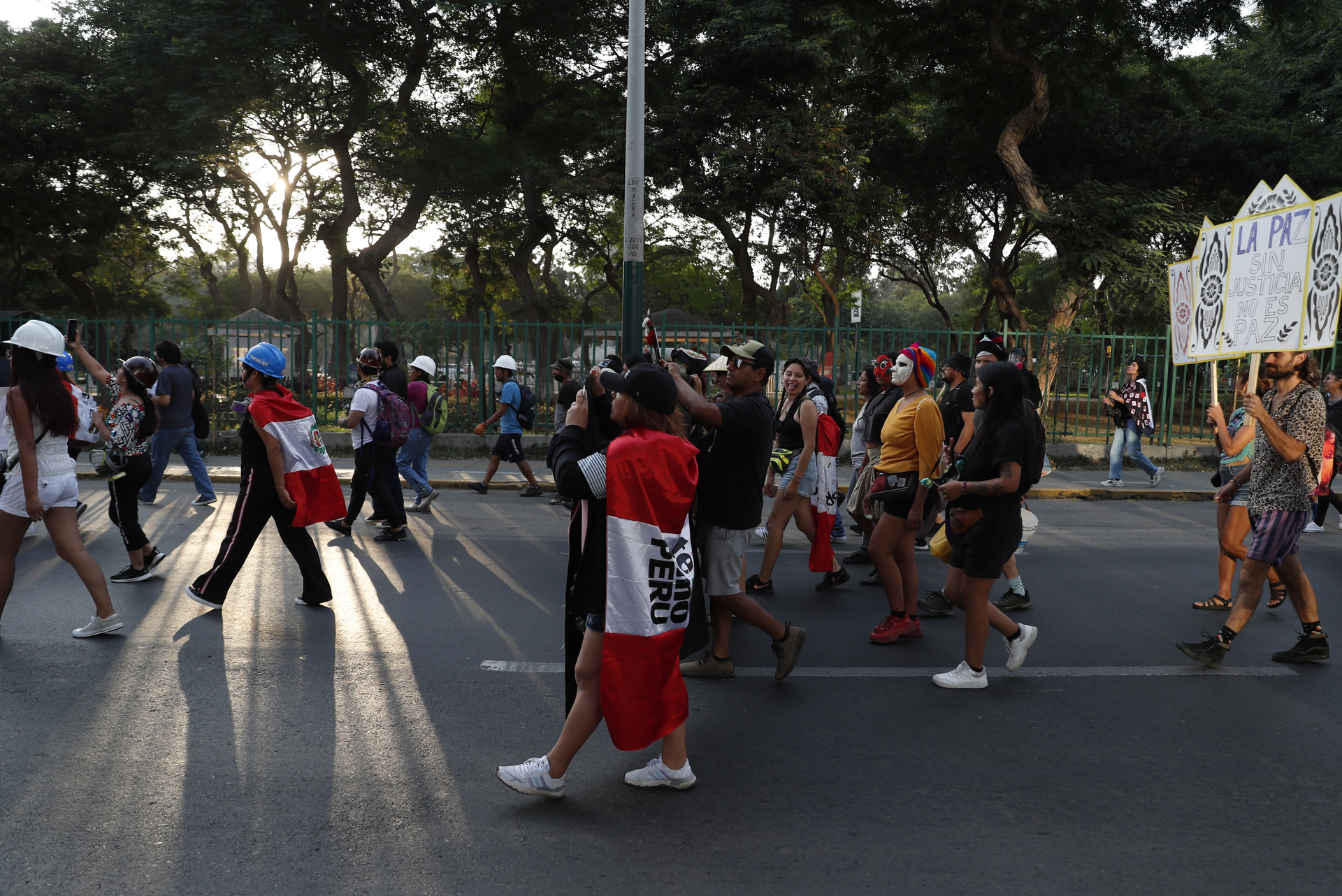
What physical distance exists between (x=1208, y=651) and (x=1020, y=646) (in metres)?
1.15

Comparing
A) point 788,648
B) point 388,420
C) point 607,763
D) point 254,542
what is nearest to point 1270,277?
point 788,648

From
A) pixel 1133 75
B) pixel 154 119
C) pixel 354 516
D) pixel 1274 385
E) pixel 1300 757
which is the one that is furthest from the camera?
pixel 1133 75

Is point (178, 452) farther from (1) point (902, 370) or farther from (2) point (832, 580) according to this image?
(1) point (902, 370)

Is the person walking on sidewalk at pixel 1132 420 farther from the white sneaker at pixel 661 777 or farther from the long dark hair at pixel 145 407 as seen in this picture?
the long dark hair at pixel 145 407

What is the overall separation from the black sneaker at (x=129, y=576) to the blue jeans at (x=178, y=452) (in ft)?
9.11

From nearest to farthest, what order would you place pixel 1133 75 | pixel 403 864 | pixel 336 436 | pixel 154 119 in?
pixel 403 864 → pixel 336 436 → pixel 154 119 → pixel 1133 75

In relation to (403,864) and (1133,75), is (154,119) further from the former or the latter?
(1133,75)

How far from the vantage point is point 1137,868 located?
3205 millimetres

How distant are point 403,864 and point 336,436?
44.4 feet

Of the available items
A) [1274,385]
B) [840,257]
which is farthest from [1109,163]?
[1274,385]

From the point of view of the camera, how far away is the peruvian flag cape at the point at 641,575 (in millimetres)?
3367

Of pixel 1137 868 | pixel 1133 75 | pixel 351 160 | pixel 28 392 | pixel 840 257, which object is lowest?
pixel 1137 868

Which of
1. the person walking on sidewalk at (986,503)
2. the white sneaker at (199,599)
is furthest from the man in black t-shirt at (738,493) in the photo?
→ the white sneaker at (199,599)

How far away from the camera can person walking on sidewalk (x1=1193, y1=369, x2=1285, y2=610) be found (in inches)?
244
